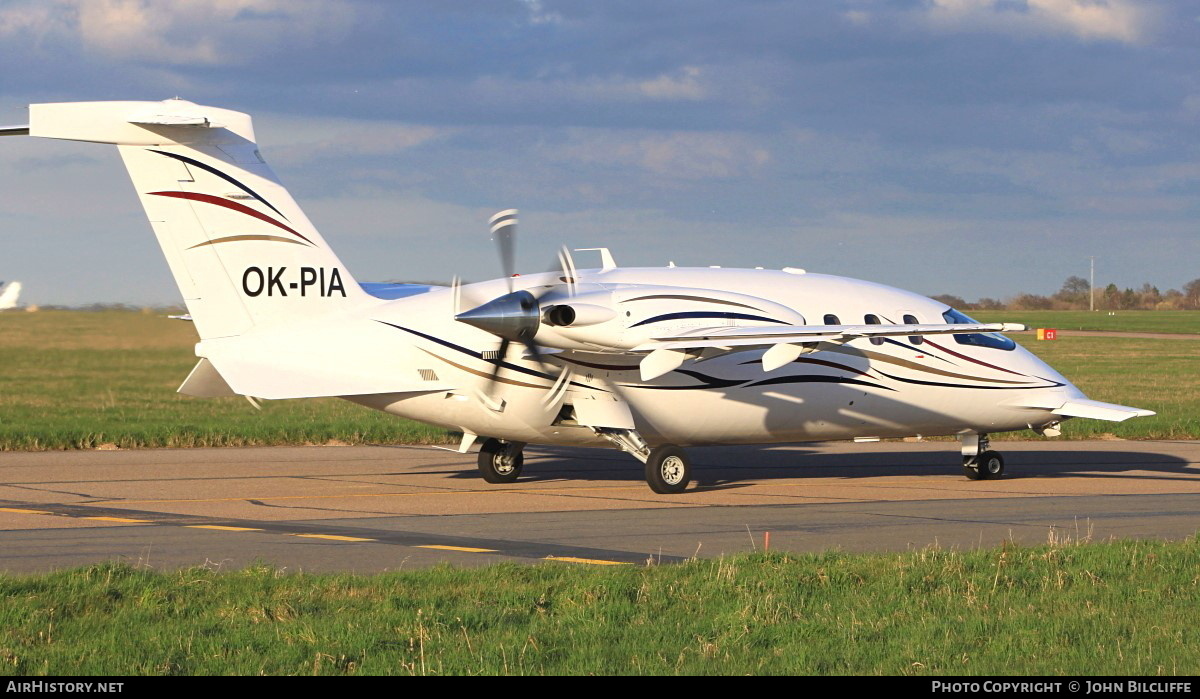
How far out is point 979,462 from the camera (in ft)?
86.9

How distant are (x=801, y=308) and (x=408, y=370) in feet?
23.4

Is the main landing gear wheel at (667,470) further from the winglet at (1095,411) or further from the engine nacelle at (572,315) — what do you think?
the winglet at (1095,411)

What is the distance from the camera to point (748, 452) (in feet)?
107

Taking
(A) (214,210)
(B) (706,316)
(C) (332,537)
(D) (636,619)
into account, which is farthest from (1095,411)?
(D) (636,619)

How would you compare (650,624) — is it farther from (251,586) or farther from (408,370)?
(408,370)

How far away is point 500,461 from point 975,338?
9250mm

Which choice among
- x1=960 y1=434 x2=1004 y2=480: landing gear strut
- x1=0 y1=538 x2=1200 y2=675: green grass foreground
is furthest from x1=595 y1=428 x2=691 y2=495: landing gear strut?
x1=0 y1=538 x2=1200 y2=675: green grass foreground

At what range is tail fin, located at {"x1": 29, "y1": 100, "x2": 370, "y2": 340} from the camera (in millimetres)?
20969

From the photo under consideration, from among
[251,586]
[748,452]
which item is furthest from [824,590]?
[748,452]

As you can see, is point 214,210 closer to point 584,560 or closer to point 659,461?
point 659,461

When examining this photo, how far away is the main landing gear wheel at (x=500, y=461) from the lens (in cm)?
2473

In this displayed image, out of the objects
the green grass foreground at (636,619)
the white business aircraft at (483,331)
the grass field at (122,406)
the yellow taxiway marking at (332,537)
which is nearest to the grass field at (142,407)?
the grass field at (122,406)

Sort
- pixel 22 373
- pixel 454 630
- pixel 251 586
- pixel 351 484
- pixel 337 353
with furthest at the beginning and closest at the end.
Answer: pixel 22 373
pixel 351 484
pixel 337 353
pixel 251 586
pixel 454 630

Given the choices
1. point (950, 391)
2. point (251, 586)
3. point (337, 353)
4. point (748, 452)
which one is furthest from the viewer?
point (748, 452)
